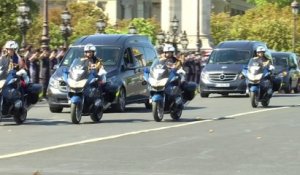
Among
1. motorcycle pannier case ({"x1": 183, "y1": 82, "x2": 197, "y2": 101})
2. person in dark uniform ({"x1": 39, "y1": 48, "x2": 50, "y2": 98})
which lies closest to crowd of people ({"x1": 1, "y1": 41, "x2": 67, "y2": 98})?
person in dark uniform ({"x1": 39, "y1": 48, "x2": 50, "y2": 98})

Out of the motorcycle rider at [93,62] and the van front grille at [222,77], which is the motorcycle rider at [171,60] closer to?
the motorcycle rider at [93,62]

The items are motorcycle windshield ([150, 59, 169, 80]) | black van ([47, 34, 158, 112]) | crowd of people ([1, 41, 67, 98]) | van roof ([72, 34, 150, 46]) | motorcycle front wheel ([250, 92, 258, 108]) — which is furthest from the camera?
crowd of people ([1, 41, 67, 98])

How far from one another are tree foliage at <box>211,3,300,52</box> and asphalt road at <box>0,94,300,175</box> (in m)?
58.9

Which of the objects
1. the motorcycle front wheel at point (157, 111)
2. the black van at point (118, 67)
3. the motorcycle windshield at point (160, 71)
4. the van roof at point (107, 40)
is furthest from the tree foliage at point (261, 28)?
the motorcycle front wheel at point (157, 111)

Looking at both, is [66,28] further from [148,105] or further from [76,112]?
[76,112]

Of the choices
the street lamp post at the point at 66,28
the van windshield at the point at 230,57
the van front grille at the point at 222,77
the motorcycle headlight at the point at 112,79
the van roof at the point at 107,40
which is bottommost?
the van front grille at the point at 222,77

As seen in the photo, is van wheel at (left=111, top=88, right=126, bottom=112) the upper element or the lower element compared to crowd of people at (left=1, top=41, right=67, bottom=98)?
lower

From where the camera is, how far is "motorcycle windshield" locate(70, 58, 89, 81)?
2147 cm

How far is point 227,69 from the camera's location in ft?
117

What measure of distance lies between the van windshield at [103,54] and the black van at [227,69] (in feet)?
Result: 32.6

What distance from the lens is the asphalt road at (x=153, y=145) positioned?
42.0 feet

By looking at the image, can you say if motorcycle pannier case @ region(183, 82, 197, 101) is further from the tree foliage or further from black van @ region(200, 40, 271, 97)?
the tree foliage

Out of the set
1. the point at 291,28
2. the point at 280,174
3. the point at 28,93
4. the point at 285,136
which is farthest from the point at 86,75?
the point at 291,28

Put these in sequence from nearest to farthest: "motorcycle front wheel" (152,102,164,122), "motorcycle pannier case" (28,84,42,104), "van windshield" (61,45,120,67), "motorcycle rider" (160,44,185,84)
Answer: "motorcycle pannier case" (28,84,42,104) → "motorcycle front wheel" (152,102,164,122) → "motorcycle rider" (160,44,185,84) → "van windshield" (61,45,120,67)
